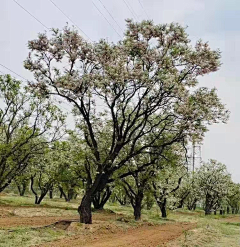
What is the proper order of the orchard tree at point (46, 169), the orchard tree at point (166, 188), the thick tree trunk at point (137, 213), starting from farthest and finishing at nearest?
the orchard tree at point (166, 188) → the thick tree trunk at point (137, 213) → the orchard tree at point (46, 169)

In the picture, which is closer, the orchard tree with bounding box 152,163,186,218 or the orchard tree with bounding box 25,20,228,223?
the orchard tree with bounding box 25,20,228,223

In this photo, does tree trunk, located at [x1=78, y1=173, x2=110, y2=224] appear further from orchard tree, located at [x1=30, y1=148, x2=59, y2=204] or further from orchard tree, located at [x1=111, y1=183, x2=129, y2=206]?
orchard tree, located at [x1=111, y1=183, x2=129, y2=206]

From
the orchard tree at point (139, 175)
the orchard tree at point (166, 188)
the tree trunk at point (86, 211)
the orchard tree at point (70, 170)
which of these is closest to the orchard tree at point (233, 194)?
the orchard tree at point (166, 188)

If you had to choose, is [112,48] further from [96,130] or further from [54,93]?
[96,130]

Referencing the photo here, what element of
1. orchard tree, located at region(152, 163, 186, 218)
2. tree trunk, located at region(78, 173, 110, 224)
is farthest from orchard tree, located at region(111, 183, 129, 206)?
tree trunk, located at region(78, 173, 110, 224)

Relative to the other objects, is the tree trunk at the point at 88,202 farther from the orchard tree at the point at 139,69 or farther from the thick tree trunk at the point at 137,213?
the thick tree trunk at the point at 137,213

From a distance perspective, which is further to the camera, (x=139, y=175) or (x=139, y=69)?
(x=139, y=175)

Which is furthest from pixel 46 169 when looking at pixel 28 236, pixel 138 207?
pixel 28 236

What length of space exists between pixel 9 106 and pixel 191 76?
13026 millimetres

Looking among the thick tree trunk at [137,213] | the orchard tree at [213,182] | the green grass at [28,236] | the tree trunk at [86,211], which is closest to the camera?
the green grass at [28,236]

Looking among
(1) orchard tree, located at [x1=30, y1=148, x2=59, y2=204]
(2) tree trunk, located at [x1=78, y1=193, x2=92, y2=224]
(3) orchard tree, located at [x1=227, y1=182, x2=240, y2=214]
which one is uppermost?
(3) orchard tree, located at [x1=227, y1=182, x2=240, y2=214]

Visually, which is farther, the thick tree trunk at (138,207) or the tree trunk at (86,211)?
the thick tree trunk at (138,207)

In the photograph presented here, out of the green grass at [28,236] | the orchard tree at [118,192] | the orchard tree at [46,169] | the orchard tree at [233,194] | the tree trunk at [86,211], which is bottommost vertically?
the green grass at [28,236]

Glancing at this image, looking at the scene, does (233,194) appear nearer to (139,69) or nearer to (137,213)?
(137,213)
